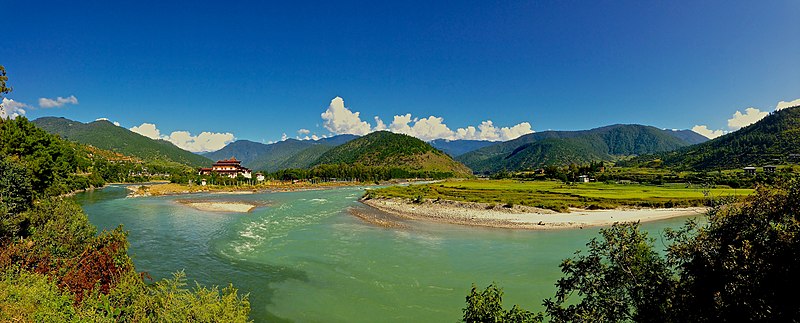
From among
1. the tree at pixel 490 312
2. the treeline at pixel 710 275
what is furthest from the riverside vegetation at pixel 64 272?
the treeline at pixel 710 275

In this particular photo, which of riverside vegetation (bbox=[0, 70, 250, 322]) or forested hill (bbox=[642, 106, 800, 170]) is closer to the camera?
riverside vegetation (bbox=[0, 70, 250, 322])

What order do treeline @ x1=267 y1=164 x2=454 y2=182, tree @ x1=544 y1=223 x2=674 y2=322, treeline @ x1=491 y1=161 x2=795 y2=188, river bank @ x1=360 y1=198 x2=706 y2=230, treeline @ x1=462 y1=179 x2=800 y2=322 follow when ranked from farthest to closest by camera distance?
treeline @ x1=267 y1=164 x2=454 y2=182 → treeline @ x1=491 y1=161 x2=795 y2=188 → river bank @ x1=360 y1=198 x2=706 y2=230 → tree @ x1=544 y1=223 x2=674 y2=322 → treeline @ x1=462 y1=179 x2=800 y2=322

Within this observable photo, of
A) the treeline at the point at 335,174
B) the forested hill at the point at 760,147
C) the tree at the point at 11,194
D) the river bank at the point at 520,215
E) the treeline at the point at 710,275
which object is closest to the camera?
the treeline at the point at 710,275

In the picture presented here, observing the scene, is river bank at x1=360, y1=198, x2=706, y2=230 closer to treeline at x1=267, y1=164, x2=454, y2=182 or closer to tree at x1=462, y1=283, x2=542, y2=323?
tree at x1=462, y1=283, x2=542, y2=323

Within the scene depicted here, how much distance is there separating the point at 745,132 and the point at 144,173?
330 meters

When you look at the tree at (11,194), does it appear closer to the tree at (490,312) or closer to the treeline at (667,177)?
the tree at (490,312)

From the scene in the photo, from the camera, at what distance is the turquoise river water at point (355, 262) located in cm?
2002

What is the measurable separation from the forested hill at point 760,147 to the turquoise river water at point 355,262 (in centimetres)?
13452

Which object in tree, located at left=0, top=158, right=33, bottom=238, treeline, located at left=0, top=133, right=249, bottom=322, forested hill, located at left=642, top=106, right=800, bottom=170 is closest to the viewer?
treeline, located at left=0, top=133, right=249, bottom=322

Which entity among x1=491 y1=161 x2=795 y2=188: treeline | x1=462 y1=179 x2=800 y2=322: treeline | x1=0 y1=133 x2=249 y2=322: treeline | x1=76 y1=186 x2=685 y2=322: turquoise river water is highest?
x1=491 y1=161 x2=795 y2=188: treeline

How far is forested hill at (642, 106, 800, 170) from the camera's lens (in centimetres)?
13538

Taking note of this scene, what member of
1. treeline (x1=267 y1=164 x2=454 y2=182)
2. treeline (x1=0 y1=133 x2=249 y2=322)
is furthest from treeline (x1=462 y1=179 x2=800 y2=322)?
treeline (x1=267 y1=164 x2=454 y2=182)

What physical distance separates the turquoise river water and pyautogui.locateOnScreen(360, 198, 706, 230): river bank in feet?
10.8

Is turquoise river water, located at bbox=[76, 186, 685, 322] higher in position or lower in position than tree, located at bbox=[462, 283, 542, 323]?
lower
